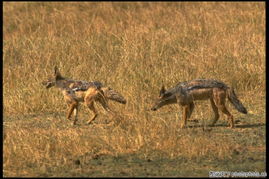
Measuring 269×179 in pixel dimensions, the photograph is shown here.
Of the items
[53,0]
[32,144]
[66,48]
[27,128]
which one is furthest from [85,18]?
[32,144]

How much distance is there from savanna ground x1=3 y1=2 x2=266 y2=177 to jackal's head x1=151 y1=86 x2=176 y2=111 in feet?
0.50

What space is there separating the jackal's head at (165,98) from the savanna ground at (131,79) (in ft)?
0.50

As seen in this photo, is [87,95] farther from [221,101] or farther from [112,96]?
[221,101]

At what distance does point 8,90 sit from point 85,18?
226 inches

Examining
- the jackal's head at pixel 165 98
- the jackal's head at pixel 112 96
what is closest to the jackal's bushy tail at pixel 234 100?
the jackal's head at pixel 165 98

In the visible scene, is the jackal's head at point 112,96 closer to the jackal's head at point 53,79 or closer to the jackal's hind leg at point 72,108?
the jackal's hind leg at point 72,108

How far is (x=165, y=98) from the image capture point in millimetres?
11680

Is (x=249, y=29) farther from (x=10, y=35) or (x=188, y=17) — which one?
(x=10, y=35)

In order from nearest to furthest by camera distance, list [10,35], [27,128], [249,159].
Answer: [249,159] < [27,128] < [10,35]

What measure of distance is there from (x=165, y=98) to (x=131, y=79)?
2132 millimetres

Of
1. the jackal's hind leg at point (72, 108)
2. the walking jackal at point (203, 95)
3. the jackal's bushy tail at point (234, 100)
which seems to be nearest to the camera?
the walking jackal at point (203, 95)

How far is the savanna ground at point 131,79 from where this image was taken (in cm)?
979

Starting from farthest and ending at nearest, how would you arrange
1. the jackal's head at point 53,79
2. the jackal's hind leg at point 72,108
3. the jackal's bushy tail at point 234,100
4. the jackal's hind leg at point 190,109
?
the jackal's head at point 53,79
the jackal's hind leg at point 72,108
the jackal's hind leg at point 190,109
the jackal's bushy tail at point 234,100

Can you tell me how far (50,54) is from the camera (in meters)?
15.5
